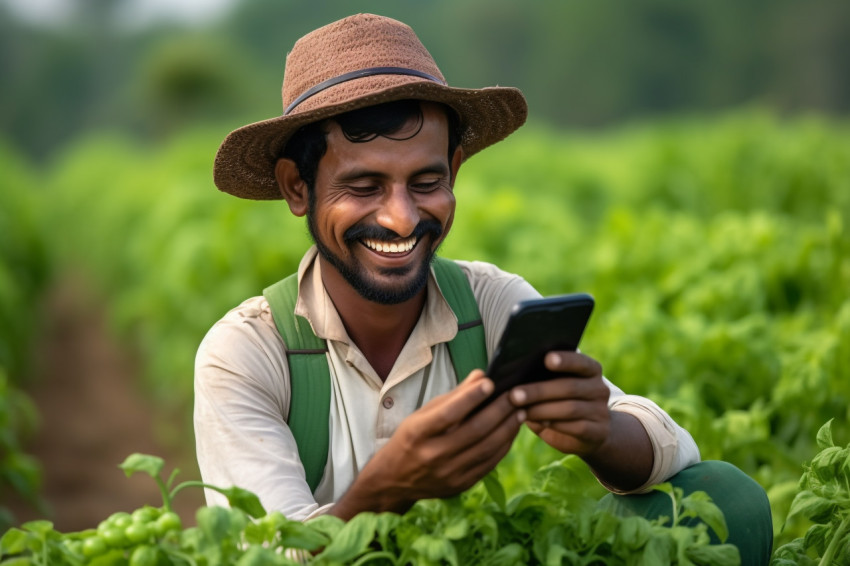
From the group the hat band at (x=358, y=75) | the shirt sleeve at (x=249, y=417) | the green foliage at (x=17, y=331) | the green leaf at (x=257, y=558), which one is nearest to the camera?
the green leaf at (x=257, y=558)

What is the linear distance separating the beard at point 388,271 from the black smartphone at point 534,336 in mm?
489

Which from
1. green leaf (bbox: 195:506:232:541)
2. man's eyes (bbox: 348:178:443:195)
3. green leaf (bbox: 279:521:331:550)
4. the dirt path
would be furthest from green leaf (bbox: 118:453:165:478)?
the dirt path

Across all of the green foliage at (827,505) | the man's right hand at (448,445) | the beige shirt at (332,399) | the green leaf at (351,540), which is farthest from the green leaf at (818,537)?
the green leaf at (351,540)

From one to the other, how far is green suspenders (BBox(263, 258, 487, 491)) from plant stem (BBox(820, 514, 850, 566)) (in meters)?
0.83

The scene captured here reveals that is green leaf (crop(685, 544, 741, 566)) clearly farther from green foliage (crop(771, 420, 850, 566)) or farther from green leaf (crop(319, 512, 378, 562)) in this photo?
green leaf (crop(319, 512, 378, 562))

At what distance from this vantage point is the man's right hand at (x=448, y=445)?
1886mm

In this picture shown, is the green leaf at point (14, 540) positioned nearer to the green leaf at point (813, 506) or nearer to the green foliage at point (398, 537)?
the green foliage at point (398, 537)

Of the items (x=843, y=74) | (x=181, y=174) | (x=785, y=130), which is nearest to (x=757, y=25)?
(x=843, y=74)

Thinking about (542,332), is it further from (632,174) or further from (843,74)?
(843,74)

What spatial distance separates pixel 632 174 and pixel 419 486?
9123 mm

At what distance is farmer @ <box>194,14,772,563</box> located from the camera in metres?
2.31

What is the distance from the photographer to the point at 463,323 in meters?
2.58

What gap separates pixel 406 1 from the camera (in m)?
78.4

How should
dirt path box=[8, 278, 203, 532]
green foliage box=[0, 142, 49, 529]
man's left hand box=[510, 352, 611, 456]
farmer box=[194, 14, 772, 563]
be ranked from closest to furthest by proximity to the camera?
man's left hand box=[510, 352, 611, 456] → farmer box=[194, 14, 772, 563] → green foliage box=[0, 142, 49, 529] → dirt path box=[8, 278, 203, 532]
